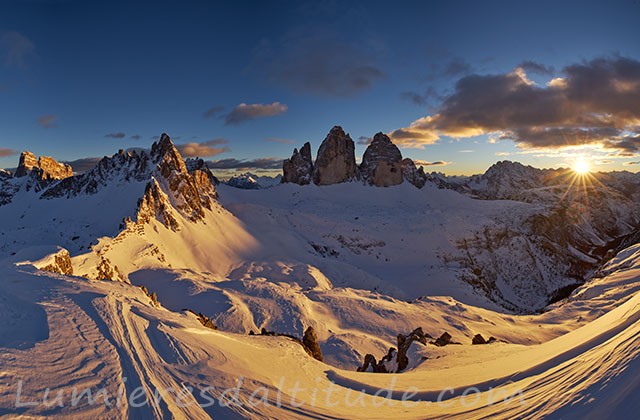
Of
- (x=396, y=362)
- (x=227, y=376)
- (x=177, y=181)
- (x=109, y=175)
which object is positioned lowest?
(x=396, y=362)

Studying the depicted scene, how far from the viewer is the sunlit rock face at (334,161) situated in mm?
158625

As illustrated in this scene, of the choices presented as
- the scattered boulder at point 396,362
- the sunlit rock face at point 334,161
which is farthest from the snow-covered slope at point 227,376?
the sunlit rock face at point 334,161

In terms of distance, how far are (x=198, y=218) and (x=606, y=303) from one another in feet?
248

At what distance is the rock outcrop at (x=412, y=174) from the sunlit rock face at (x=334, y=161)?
27394 mm

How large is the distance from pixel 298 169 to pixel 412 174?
57.6 m

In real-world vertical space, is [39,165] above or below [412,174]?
above

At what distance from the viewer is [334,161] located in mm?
159000

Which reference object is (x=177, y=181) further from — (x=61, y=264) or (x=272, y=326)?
(x=272, y=326)

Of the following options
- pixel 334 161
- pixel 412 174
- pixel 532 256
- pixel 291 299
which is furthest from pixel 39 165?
pixel 532 256

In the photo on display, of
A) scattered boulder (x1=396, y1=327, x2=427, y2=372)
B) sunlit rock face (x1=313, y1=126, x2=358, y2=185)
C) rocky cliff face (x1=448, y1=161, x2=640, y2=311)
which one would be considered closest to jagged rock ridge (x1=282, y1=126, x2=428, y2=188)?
sunlit rock face (x1=313, y1=126, x2=358, y2=185)

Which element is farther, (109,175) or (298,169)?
(298,169)

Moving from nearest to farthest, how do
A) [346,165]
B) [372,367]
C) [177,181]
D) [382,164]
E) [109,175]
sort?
[372,367]
[177,181]
[109,175]
[382,164]
[346,165]

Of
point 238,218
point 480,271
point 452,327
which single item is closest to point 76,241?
point 238,218

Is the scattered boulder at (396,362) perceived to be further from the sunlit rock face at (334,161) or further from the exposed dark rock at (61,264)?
the sunlit rock face at (334,161)
